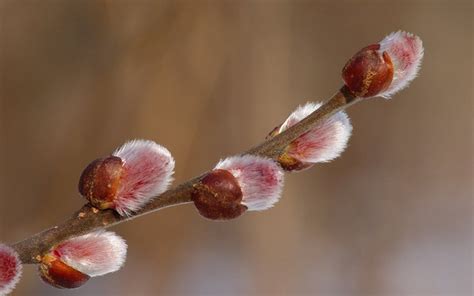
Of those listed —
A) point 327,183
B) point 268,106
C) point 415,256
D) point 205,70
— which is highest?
point 205,70

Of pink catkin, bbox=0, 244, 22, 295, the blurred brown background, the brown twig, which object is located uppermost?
the blurred brown background

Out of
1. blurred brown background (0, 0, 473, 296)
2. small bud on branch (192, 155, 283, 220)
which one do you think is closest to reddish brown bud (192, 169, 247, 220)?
small bud on branch (192, 155, 283, 220)

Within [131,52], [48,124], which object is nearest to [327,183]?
[131,52]

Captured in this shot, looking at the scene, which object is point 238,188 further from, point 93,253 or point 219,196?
point 93,253

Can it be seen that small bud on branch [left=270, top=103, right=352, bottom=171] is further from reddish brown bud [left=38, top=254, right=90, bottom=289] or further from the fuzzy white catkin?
reddish brown bud [left=38, top=254, right=90, bottom=289]

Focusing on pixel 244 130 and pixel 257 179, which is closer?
pixel 257 179

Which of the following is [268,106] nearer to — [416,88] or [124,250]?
[416,88]

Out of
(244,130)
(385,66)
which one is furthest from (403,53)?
(244,130)
